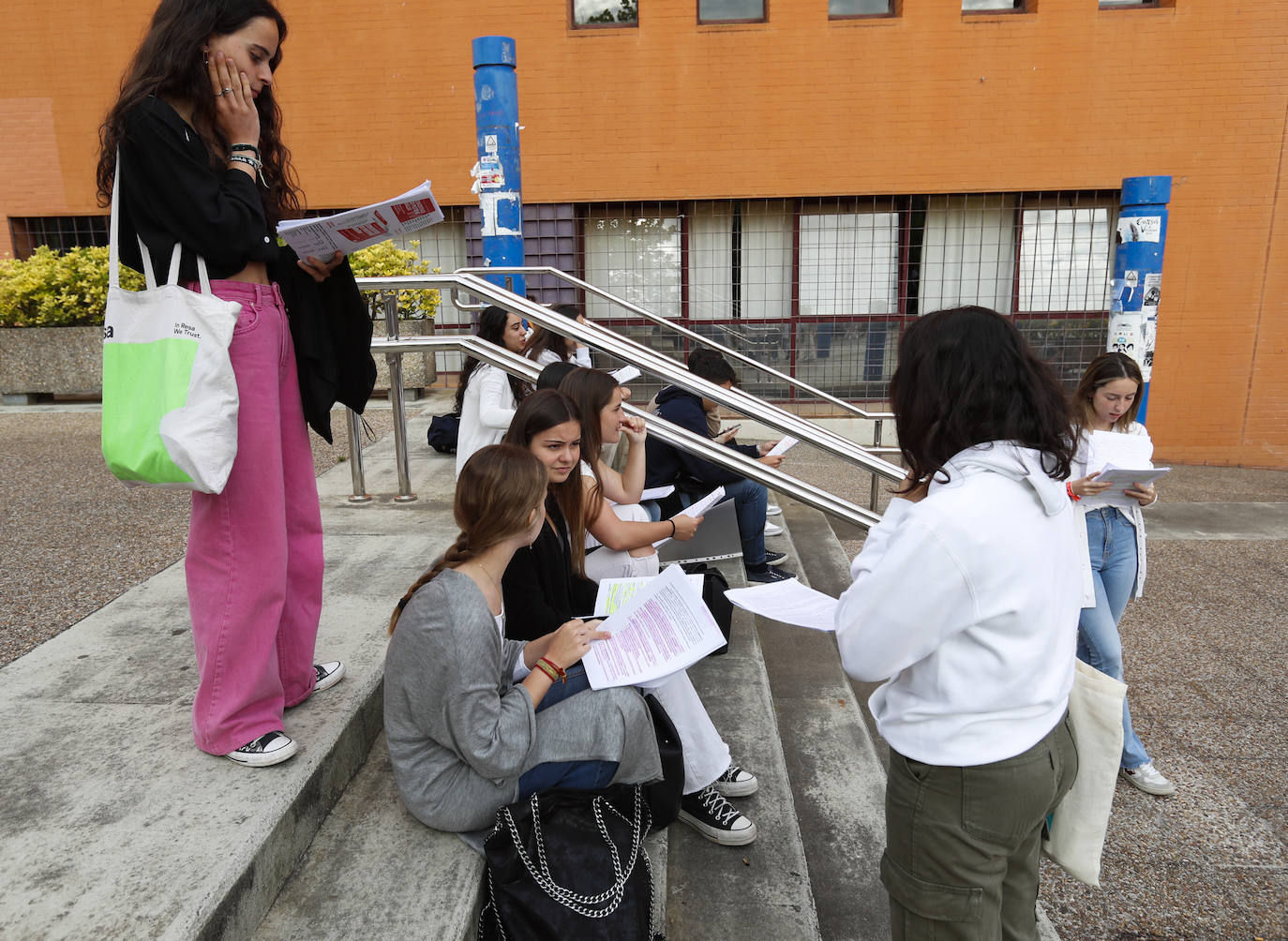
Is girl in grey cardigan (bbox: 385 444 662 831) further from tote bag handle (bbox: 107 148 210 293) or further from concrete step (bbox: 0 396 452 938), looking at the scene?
tote bag handle (bbox: 107 148 210 293)

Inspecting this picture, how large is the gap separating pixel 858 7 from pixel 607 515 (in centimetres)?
749

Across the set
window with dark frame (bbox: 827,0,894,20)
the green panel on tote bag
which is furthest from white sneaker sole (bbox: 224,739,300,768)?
window with dark frame (bbox: 827,0,894,20)

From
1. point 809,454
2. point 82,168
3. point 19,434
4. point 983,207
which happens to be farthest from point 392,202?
point 82,168

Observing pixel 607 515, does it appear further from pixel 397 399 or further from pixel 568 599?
pixel 397 399

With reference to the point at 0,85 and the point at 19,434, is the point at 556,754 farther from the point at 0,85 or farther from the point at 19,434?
the point at 0,85

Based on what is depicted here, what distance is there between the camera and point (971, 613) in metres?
1.34

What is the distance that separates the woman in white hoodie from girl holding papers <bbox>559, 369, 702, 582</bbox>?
4.90 ft

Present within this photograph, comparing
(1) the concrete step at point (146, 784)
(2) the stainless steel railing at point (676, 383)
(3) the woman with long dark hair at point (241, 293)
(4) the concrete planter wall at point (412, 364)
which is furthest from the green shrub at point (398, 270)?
(3) the woman with long dark hair at point (241, 293)

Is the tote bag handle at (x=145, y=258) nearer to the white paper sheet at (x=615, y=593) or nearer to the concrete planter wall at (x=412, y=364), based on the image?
the white paper sheet at (x=615, y=593)

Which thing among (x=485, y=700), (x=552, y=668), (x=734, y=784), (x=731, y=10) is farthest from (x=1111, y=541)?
(x=731, y=10)

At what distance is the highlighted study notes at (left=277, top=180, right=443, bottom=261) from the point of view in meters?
1.81

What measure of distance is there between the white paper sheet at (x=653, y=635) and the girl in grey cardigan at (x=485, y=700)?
6 centimetres

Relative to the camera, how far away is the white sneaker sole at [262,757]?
1845 mm

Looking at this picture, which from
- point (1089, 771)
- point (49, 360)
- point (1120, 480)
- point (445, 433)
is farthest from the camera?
point (49, 360)
